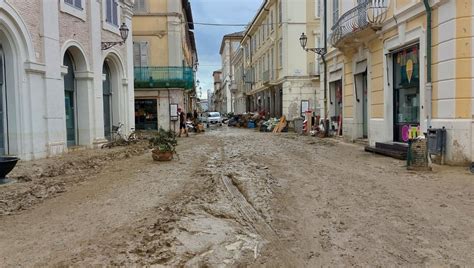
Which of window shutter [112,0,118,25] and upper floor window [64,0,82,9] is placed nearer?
upper floor window [64,0,82,9]

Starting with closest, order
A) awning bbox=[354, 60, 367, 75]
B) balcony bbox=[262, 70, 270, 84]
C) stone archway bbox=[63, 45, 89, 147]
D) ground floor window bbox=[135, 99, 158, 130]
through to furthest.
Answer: stone archway bbox=[63, 45, 89, 147] < awning bbox=[354, 60, 367, 75] < ground floor window bbox=[135, 99, 158, 130] < balcony bbox=[262, 70, 270, 84]

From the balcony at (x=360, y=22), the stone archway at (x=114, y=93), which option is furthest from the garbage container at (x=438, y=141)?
the stone archway at (x=114, y=93)

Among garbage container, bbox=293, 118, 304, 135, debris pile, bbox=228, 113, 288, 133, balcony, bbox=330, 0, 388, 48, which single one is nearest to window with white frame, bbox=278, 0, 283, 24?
debris pile, bbox=228, 113, 288, 133

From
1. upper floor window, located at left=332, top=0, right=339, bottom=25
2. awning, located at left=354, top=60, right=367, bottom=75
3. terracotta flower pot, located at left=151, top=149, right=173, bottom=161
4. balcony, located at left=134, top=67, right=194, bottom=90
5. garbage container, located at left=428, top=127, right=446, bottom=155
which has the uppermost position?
upper floor window, located at left=332, top=0, right=339, bottom=25

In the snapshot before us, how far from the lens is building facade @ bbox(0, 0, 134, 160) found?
12016 millimetres

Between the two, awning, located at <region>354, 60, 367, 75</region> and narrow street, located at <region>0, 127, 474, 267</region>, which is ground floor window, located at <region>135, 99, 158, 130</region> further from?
narrow street, located at <region>0, 127, 474, 267</region>

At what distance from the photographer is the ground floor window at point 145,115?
27000 mm

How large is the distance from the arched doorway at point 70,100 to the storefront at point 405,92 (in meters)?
11.7

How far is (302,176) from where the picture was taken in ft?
30.1

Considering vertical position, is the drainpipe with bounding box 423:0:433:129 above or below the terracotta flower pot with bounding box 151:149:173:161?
above

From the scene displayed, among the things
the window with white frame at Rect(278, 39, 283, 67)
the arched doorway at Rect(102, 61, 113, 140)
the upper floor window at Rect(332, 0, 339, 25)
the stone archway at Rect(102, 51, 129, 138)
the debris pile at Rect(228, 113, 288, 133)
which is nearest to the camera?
the arched doorway at Rect(102, 61, 113, 140)

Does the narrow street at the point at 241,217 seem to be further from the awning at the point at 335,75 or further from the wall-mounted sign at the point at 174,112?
the wall-mounted sign at the point at 174,112

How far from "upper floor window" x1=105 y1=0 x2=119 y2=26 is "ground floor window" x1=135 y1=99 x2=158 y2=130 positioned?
8.20 meters

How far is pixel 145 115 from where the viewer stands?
89.0ft
